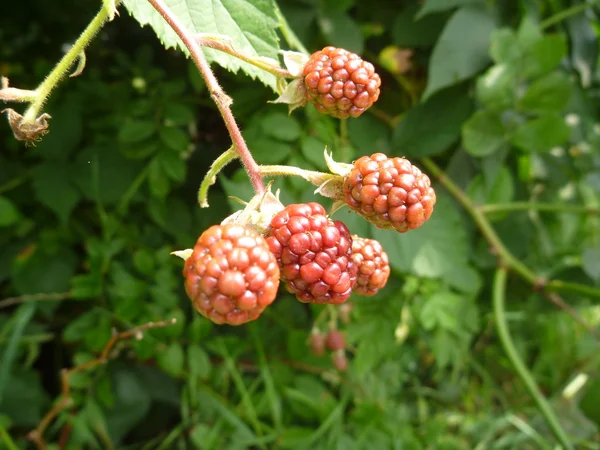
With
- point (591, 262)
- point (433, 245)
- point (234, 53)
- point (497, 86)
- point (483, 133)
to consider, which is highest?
point (234, 53)

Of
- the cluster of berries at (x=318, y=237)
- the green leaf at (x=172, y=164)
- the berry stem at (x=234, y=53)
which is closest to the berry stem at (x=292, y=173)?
the cluster of berries at (x=318, y=237)

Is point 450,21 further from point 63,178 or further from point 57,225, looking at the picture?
point 57,225

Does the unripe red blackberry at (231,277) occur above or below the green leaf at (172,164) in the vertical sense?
above

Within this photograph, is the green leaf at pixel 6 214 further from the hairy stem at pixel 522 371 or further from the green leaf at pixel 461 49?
the hairy stem at pixel 522 371

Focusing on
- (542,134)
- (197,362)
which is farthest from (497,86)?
(197,362)

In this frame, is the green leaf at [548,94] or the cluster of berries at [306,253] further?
the green leaf at [548,94]

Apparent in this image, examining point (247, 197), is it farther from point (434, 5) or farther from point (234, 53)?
point (434, 5)
